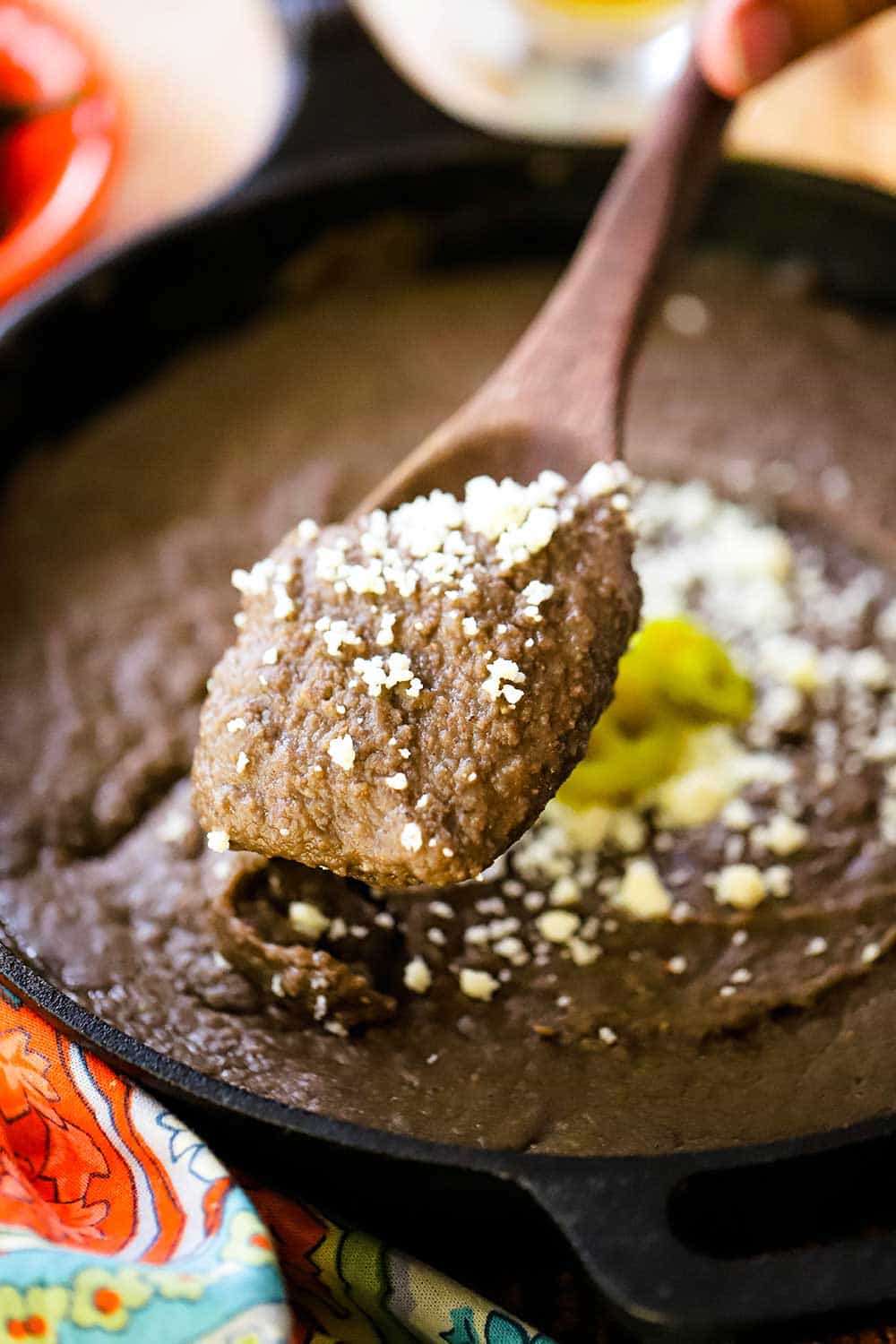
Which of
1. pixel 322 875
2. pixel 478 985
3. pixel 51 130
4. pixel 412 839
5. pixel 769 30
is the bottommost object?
pixel 478 985

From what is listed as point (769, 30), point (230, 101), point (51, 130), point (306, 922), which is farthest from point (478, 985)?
point (230, 101)

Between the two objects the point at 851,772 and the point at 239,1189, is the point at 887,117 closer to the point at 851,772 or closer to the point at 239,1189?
the point at 851,772

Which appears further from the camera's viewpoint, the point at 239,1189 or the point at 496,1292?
the point at 496,1292

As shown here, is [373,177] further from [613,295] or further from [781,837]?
[781,837]

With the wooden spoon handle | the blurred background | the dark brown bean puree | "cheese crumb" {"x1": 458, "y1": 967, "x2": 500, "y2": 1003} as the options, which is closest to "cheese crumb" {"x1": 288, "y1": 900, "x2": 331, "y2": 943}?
the dark brown bean puree

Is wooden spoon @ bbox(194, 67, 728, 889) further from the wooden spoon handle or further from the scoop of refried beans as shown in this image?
the wooden spoon handle

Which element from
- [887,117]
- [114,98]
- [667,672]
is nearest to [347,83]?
[114,98]
